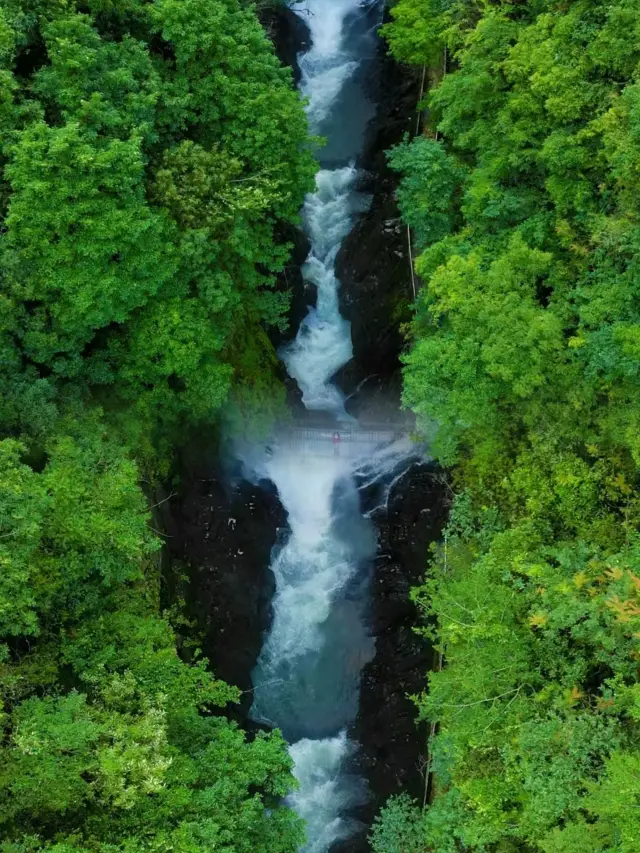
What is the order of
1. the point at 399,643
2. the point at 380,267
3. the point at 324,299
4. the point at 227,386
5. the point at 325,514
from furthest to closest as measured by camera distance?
the point at 324,299, the point at 380,267, the point at 325,514, the point at 399,643, the point at 227,386

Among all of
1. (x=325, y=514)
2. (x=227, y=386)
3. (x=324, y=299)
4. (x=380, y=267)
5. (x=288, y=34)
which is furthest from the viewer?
(x=288, y=34)

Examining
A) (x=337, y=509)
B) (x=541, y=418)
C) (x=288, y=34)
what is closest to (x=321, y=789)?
(x=337, y=509)

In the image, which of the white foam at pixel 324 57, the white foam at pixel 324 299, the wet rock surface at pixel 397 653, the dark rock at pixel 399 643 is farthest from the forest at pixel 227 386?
the white foam at pixel 324 57

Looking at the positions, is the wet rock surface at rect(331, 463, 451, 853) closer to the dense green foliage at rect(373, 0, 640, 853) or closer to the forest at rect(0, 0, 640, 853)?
the forest at rect(0, 0, 640, 853)

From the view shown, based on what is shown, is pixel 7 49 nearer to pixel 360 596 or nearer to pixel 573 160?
pixel 573 160

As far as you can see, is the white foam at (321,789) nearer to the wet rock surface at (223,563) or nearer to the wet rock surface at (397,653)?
the wet rock surface at (397,653)

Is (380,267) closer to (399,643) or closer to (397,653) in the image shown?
(399,643)

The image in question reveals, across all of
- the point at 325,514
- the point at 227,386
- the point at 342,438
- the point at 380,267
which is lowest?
the point at 325,514
